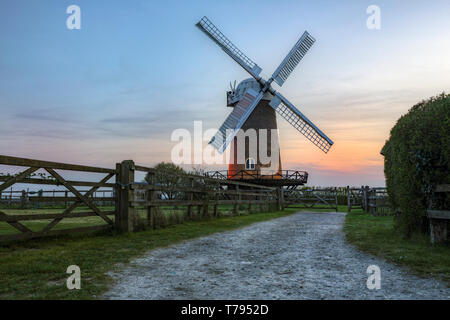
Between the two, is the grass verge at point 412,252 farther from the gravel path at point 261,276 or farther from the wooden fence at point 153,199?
the wooden fence at point 153,199

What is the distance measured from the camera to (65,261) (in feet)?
16.6

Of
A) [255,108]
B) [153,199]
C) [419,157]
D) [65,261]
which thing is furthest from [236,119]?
[65,261]

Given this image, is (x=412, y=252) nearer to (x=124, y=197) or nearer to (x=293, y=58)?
(x=124, y=197)

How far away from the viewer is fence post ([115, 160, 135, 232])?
28.1ft

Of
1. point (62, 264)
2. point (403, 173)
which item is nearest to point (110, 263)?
point (62, 264)

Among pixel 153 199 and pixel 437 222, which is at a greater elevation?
pixel 153 199

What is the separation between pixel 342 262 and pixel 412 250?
5.58 feet

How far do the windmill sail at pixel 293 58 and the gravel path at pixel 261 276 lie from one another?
84.7ft

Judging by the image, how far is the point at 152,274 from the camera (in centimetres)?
456

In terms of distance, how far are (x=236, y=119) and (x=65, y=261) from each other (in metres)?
25.7

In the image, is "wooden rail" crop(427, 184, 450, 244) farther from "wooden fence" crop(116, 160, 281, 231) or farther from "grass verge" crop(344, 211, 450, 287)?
"wooden fence" crop(116, 160, 281, 231)

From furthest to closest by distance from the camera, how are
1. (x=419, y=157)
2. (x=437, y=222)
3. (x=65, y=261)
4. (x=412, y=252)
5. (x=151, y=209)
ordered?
(x=151, y=209), (x=419, y=157), (x=437, y=222), (x=412, y=252), (x=65, y=261)

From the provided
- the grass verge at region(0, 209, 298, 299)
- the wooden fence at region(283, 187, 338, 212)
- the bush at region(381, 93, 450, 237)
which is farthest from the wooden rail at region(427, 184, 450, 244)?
the wooden fence at region(283, 187, 338, 212)
